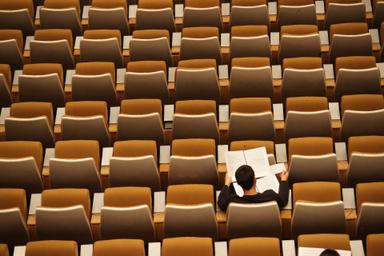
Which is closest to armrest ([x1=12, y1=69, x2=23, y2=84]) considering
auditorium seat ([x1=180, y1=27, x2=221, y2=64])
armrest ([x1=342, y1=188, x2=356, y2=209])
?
auditorium seat ([x1=180, y1=27, x2=221, y2=64])

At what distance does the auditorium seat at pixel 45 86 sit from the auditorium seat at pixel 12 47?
132mm

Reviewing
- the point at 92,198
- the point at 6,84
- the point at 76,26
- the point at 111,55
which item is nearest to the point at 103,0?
the point at 76,26

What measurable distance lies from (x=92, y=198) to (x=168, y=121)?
0.34 m

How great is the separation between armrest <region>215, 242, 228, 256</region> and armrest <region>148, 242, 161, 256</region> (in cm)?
14

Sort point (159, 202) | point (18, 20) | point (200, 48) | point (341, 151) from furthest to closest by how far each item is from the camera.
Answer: point (18, 20) → point (200, 48) → point (341, 151) → point (159, 202)

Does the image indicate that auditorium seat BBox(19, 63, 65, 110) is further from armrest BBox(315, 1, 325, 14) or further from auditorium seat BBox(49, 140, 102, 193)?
armrest BBox(315, 1, 325, 14)

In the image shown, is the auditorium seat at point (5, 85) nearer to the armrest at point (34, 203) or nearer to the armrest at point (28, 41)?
the armrest at point (28, 41)

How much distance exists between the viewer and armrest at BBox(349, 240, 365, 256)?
5.65 feet

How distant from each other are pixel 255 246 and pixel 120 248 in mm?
307

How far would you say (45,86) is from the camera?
7.31 ft

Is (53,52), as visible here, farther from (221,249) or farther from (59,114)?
(221,249)

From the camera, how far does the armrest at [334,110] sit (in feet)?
6.91

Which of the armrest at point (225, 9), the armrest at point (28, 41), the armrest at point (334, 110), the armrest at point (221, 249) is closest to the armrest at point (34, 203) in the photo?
the armrest at point (221, 249)

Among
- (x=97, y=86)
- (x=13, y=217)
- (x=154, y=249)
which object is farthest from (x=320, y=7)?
(x=13, y=217)
